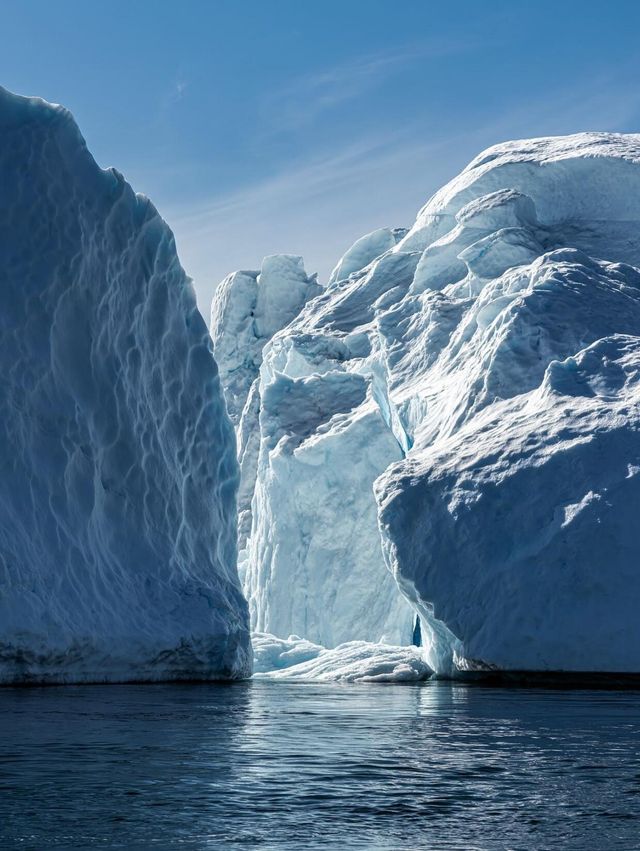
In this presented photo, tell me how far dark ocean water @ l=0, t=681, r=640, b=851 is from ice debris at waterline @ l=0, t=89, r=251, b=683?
369 centimetres

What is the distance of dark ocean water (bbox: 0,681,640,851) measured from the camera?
4.42 meters

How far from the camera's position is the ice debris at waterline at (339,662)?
21188 millimetres

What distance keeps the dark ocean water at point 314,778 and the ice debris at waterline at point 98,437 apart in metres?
3.69

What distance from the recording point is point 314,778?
598 centimetres

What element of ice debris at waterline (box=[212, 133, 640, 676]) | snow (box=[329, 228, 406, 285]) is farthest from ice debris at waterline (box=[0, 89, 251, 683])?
snow (box=[329, 228, 406, 285])

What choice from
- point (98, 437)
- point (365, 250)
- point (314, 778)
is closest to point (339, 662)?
point (98, 437)

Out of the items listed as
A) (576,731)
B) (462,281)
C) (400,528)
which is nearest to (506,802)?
(576,731)

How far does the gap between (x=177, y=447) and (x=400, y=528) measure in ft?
12.3

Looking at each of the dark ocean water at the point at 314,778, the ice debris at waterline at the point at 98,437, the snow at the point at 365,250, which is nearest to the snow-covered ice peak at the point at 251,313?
the snow at the point at 365,250

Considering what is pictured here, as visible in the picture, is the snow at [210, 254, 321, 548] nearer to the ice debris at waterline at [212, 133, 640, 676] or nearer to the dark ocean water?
the ice debris at waterline at [212, 133, 640, 676]

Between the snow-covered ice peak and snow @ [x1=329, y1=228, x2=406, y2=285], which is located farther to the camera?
the snow-covered ice peak

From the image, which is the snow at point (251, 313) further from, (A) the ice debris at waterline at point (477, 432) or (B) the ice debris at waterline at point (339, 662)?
(B) the ice debris at waterline at point (339, 662)

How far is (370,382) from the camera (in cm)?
3294

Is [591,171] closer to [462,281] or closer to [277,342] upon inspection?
[462,281]
